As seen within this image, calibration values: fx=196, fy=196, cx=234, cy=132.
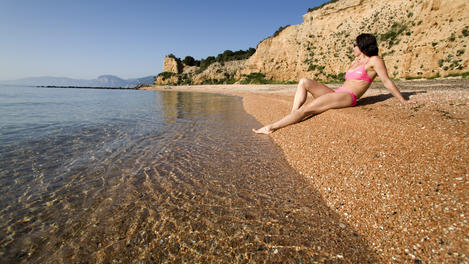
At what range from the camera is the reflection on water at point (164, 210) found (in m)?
1.85

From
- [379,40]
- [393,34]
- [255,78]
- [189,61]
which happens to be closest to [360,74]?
[393,34]

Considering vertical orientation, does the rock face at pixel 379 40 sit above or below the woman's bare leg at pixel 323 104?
above

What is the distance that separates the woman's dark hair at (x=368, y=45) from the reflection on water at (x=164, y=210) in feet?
9.15

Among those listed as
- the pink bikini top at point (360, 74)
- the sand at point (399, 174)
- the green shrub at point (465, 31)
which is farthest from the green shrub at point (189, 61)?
the sand at point (399, 174)

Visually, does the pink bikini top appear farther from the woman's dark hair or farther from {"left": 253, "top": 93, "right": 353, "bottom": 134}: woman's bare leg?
{"left": 253, "top": 93, "right": 353, "bottom": 134}: woman's bare leg

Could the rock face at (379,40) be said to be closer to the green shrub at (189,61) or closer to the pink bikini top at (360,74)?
the pink bikini top at (360,74)

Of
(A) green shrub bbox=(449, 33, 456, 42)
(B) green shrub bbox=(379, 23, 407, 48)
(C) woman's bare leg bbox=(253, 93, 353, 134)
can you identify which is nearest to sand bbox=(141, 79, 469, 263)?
(C) woman's bare leg bbox=(253, 93, 353, 134)

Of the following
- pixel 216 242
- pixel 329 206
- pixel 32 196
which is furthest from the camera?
pixel 32 196

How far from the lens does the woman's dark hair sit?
13.3 ft

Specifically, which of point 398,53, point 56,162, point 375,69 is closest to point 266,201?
point 375,69

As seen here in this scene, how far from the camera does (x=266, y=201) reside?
2.56m

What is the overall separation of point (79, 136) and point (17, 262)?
4.87 meters

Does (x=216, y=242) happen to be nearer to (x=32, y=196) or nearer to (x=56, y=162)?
(x=32, y=196)

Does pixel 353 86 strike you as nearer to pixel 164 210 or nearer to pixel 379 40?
pixel 164 210
